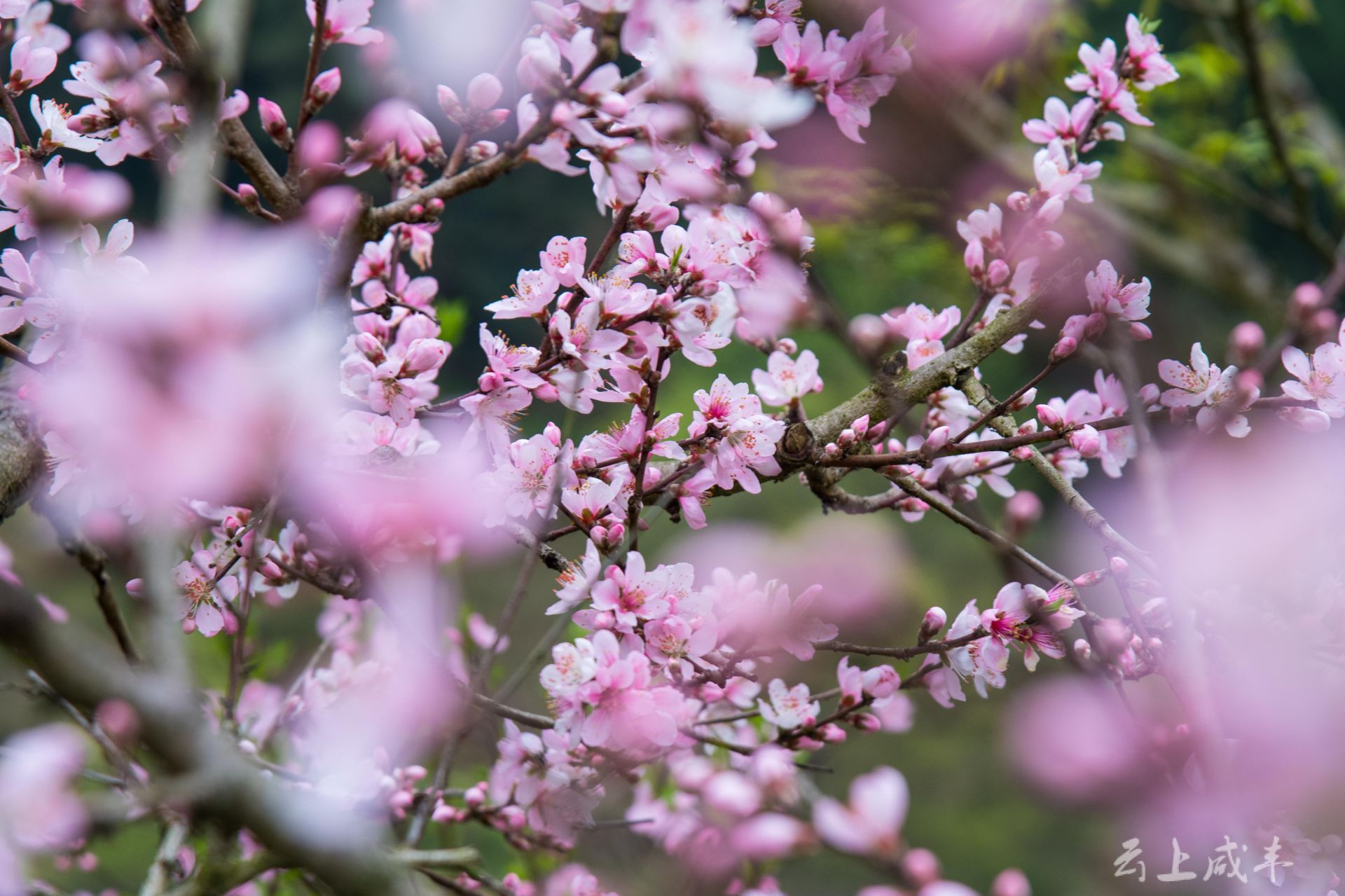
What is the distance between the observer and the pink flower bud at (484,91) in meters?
0.61

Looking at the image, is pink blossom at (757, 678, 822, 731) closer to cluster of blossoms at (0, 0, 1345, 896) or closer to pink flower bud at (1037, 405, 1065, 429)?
cluster of blossoms at (0, 0, 1345, 896)

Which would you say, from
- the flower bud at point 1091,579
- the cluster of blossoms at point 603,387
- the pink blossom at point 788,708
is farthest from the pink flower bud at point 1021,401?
the pink blossom at point 788,708

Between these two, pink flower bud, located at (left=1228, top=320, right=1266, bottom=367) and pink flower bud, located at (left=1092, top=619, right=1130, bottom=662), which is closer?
pink flower bud, located at (left=1228, top=320, right=1266, bottom=367)

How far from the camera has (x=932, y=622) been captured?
693 mm

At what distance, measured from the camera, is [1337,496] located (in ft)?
3.22

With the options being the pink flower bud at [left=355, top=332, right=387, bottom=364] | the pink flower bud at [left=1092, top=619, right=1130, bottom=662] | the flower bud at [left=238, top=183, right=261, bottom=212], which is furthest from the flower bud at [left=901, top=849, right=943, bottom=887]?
the flower bud at [left=238, top=183, right=261, bottom=212]

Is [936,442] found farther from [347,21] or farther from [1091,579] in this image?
[347,21]

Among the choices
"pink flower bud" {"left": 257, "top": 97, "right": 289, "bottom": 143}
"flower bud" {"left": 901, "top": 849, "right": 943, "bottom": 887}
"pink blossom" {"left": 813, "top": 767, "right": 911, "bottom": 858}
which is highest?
"flower bud" {"left": 901, "top": 849, "right": 943, "bottom": 887}

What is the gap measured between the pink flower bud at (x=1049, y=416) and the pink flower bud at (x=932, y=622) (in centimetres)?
16

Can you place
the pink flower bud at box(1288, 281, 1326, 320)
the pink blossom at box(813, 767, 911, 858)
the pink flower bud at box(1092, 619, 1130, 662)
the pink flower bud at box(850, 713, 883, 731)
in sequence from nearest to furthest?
the pink blossom at box(813, 767, 911, 858), the pink flower bud at box(1288, 281, 1326, 320), the pink flower bud at box(1092, 619, 1130, 662), the pink flower bud at box(850, 713, 883, 731)

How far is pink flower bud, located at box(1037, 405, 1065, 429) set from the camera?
0.68 meters

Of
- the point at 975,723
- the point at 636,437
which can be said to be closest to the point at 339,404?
the point at 636,437

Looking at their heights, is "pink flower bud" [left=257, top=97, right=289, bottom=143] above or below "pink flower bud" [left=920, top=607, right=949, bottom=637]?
below

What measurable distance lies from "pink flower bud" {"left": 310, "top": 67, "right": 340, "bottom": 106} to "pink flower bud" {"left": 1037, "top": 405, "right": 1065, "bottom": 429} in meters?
0.58
